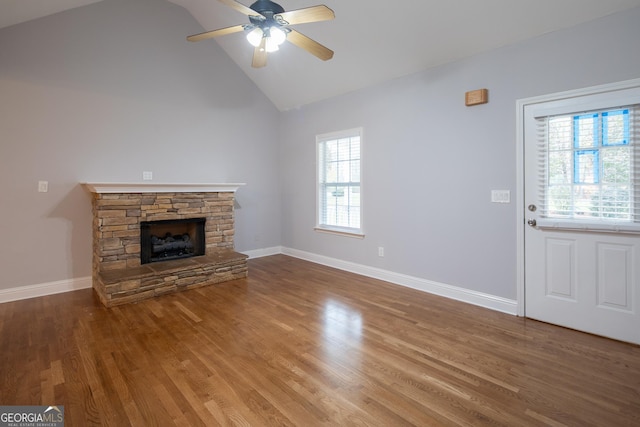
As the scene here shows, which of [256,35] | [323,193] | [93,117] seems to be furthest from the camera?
[323,193]

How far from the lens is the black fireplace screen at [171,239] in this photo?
409 centimetres

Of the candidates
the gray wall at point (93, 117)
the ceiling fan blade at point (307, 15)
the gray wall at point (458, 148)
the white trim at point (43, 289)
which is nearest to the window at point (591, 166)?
the gray wall at point (458, 148)

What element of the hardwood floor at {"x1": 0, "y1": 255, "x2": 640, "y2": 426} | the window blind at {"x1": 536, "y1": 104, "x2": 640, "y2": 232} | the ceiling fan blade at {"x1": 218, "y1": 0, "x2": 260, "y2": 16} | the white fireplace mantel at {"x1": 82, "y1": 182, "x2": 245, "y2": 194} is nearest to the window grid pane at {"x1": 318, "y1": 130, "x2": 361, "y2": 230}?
the white fireplace mantel at {"x1": 82, "y1": 182, "x2": 245, "y2": 194}

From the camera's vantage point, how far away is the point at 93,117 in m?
4.00

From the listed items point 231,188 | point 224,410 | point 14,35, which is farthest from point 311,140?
point 224,410

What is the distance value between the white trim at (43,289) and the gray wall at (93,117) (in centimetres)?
5

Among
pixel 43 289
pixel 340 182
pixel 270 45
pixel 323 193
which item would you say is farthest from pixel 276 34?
pixel 43 289

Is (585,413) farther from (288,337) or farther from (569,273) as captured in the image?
(288,337)

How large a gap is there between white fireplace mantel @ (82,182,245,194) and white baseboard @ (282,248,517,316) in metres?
1.97

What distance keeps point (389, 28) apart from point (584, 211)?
2.59m

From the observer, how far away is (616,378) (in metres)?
2.09

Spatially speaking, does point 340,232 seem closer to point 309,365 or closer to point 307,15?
point 309,365

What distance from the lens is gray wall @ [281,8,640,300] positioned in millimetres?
2727

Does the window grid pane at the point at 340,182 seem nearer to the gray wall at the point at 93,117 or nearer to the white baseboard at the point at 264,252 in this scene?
the white baseboard at the point at 264,252
